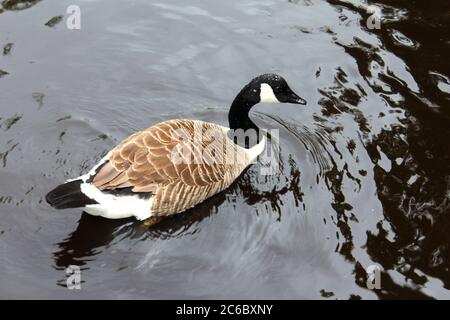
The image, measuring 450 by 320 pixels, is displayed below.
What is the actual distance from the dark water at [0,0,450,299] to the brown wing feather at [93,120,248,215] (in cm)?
26

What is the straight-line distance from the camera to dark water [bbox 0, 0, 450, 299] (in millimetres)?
5891

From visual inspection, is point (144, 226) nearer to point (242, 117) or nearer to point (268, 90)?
point (242, 117)

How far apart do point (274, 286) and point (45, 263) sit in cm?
211

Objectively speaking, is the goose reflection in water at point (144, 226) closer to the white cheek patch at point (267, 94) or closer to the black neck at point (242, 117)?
the black neck at point (242, 117)

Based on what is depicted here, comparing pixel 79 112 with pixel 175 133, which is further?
pixel 79 112

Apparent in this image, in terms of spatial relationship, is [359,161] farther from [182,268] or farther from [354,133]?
[182,268]

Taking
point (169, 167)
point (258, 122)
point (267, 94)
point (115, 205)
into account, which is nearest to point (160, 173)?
point (169, 167)

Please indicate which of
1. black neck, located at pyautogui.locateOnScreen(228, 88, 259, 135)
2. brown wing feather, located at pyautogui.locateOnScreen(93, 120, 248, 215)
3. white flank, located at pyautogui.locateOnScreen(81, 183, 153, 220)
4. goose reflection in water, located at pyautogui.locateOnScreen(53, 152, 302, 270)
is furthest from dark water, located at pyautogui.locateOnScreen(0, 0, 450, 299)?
black neck, located at pyautogui.locateOnScreen(228, 88, 259, 135)

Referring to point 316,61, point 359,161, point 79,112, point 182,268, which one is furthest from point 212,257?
point 316,61

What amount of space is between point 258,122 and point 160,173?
2042 mm

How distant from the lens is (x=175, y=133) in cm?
659

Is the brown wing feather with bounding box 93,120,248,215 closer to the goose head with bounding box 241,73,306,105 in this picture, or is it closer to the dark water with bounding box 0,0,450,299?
the dark water with bounding box 0,0,450,299

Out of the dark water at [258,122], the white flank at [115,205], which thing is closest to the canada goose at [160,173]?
the white flank at [115,205]

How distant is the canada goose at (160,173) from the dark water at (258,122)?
23 centimetres
